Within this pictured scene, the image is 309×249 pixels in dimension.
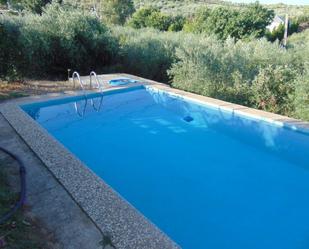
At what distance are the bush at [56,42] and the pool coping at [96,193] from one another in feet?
12.3

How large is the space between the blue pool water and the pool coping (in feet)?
2.23

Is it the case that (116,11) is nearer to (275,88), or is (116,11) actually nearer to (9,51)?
(9,51)

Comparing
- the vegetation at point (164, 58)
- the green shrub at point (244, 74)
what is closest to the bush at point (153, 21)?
the vegetation at point (164, 58)

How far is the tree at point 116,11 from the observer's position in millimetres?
24559

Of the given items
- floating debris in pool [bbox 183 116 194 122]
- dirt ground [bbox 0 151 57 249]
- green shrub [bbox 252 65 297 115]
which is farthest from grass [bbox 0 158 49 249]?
green shrub [bbox 252 65 297 115]

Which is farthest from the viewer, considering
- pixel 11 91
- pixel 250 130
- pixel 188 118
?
pixel 11 91

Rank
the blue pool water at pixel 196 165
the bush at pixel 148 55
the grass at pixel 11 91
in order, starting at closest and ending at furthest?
the blue pool water at pixel 196 165 < the grass at pixel 11 91 < the bush at pixel 148 55

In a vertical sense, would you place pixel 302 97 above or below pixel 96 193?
above

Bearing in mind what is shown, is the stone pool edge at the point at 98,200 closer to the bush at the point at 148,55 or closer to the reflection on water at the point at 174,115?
the reflection on water at the point at 174,115

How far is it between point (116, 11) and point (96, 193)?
23.9 meters

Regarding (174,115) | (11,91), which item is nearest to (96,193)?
(174,115)

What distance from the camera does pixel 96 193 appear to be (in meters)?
3.52

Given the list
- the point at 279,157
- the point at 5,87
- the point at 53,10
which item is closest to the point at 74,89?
the point at 5,87

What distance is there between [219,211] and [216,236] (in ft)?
1.64
